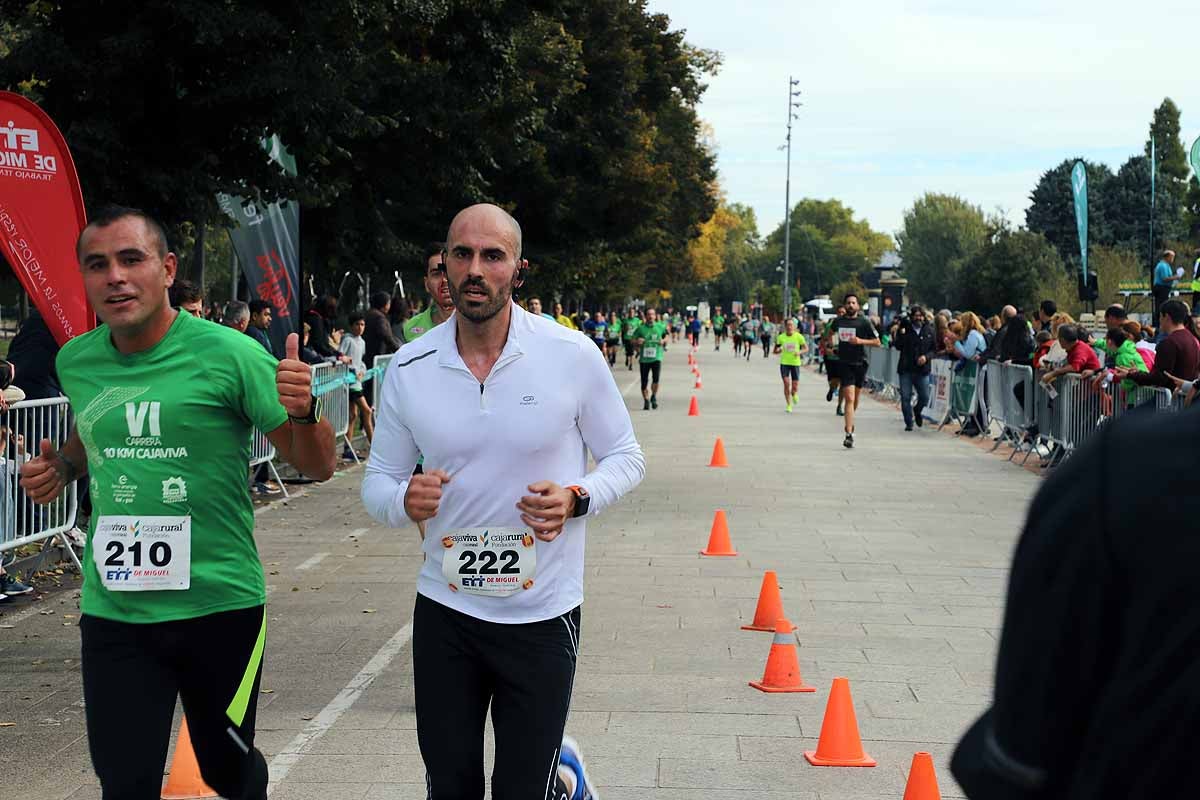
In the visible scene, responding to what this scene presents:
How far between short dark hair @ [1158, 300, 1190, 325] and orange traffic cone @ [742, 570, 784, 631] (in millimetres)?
7423

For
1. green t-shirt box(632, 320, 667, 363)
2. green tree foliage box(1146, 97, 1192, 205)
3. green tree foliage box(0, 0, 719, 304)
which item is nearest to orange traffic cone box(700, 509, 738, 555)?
green tree foliage box(0, 0, 719, 304)

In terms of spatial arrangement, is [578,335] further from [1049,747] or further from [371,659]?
[371,659]

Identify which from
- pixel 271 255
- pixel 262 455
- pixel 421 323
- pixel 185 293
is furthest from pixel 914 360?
pixel 421 323

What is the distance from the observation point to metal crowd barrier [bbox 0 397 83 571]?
932cm

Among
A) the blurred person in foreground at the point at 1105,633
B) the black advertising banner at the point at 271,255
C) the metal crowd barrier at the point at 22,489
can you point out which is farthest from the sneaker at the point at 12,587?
the blurred person in foreground at the point at 1105,633

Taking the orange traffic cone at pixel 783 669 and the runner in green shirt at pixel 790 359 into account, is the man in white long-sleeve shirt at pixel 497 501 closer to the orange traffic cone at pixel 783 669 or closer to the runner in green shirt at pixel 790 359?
the orange traffic cone at pixel 783 669

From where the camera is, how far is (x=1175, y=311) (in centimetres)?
1447

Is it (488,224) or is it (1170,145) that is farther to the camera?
(1170,145)

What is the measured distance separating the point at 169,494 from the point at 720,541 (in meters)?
7.65

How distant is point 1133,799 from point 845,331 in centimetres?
2167

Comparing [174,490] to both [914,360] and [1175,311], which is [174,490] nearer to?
[1175,311]

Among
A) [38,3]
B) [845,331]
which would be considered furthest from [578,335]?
[845,331]

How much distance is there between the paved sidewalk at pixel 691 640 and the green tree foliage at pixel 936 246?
9359 cm

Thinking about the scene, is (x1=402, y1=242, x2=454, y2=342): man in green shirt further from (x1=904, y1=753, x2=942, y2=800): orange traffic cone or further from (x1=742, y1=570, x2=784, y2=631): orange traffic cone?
(x1=904, y1=753, x2=942, y2=800): orange traffic cone
